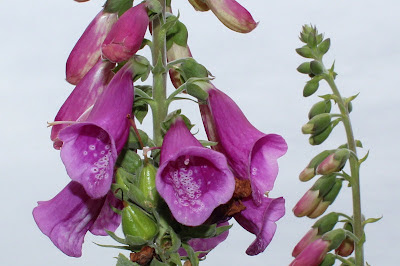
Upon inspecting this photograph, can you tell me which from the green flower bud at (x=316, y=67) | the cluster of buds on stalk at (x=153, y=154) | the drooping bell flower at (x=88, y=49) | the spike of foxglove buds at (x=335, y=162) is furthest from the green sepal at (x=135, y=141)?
the green flower bud at (x=316, y=67)

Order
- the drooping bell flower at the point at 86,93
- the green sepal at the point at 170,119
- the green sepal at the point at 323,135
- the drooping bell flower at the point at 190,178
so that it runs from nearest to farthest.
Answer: the drooping bell flower at the point at 190,178
the green sepal at the point at 170,119
the drooping bell flower at the point at 86,93
the green sepal at the point at 323,135

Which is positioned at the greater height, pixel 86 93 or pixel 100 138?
pixel 86 93

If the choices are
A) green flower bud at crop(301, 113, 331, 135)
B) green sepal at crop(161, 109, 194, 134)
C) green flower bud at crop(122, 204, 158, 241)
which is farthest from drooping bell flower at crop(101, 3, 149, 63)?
green flower bud at crop(301, 113, 331, 135)

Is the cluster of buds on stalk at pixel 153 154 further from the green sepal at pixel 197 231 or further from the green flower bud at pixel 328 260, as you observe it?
the green flower bud at pixel 328 260

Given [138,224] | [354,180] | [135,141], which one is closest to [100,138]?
[135,141]

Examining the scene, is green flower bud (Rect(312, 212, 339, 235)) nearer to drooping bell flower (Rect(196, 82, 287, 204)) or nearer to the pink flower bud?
the pink flower bud

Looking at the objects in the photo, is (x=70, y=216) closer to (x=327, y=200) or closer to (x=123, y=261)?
(x=123, y=261)

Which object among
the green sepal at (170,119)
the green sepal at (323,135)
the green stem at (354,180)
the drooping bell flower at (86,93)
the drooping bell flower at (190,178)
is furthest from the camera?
the green sepal at (323,135)
